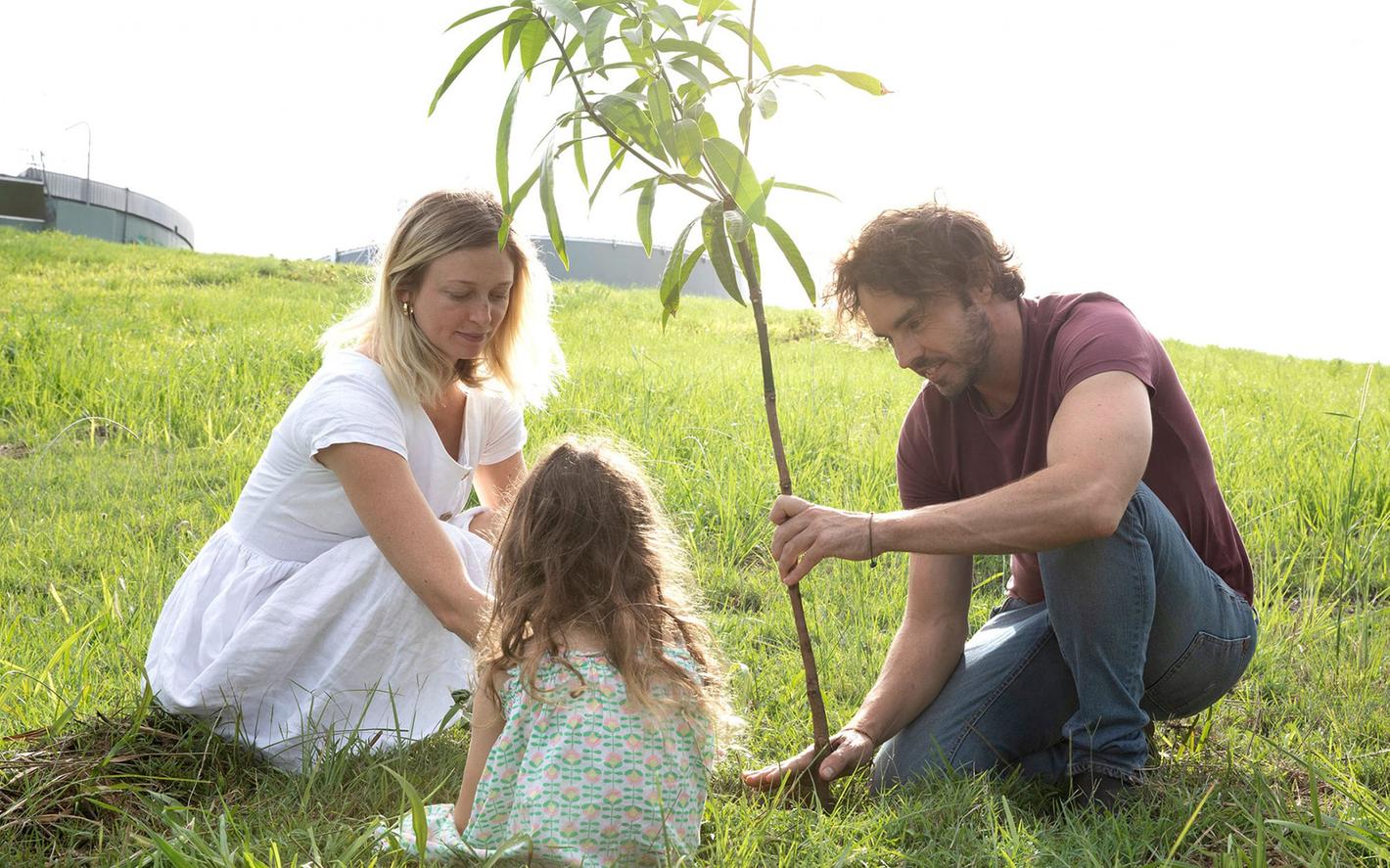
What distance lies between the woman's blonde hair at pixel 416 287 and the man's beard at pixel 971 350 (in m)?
0.97

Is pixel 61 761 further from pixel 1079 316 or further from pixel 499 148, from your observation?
pixel 1079 316

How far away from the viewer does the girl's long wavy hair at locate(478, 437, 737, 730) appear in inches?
71.7

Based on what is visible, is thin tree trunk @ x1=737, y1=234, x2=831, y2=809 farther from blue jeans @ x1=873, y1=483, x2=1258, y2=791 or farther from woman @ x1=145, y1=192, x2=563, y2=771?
woman @ x1=145, y1=192, x2=563, y2=771

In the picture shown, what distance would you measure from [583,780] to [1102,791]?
1041mm

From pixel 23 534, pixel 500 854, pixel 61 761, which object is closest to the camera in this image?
pixel 500 854

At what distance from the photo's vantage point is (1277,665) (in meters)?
2.90

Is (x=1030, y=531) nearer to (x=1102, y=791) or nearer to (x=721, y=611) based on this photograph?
(x=1102, y=791)

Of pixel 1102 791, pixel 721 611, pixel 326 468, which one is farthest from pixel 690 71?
pixel 721 611

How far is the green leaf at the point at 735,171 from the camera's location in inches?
66.6

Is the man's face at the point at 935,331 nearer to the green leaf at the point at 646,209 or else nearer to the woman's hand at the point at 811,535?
the woman's hand at the point at 811,535

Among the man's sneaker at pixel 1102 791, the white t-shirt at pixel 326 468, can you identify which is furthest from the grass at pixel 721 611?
the white t-shirt at pixel 326 468

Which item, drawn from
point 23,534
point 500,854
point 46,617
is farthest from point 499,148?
point 23,534

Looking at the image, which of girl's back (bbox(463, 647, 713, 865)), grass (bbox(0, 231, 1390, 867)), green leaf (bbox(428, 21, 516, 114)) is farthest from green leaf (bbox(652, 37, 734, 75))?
grass (bbox(0, 231, 1390, 867))

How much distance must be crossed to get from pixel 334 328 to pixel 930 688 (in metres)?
1.58
